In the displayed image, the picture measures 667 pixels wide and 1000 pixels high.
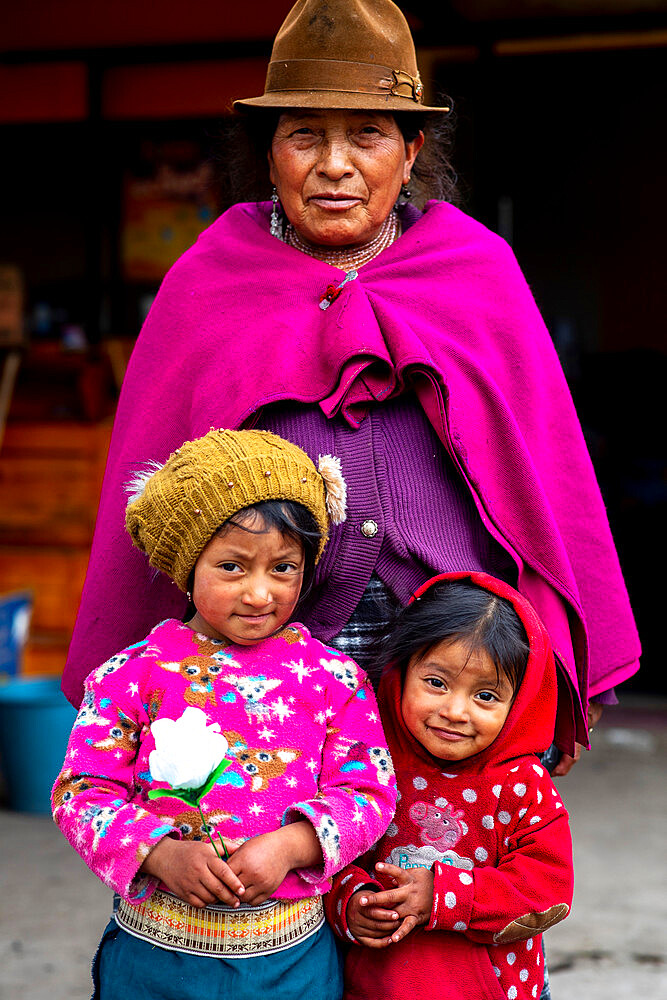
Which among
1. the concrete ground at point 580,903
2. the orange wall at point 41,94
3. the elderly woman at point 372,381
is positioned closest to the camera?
the elderly woman at point 372,381

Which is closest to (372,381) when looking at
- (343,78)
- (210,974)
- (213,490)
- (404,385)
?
(404,385)

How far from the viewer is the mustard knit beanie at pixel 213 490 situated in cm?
173

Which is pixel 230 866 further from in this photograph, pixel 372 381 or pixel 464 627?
pixel 372 381

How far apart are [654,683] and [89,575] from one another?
15.0 feet

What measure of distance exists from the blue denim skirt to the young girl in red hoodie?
3.2 inches

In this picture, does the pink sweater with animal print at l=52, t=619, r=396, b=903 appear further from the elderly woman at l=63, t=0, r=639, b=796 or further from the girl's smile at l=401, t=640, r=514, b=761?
the elderly woman at l=63, t=0, r=639, b=796

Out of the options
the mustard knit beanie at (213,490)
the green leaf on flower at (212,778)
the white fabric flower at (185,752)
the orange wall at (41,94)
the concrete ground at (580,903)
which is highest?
the orange wall at (41,94)

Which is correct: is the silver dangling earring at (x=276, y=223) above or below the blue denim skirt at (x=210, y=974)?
above

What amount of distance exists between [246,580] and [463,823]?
50 cm

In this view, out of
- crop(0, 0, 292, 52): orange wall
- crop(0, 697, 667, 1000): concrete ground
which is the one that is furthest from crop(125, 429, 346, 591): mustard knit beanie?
crop(0, 0, 292, 52): orange wall

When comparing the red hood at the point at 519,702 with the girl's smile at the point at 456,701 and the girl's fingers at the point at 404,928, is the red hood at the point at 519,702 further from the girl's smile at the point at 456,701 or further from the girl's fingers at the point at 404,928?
the girl's fingers at the point at 404,928

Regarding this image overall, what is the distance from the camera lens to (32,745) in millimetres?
4367

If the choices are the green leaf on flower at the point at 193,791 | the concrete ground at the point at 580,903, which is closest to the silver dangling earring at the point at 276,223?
the green leaf on flower at the point at 193,791

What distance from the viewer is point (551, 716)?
1.89m
